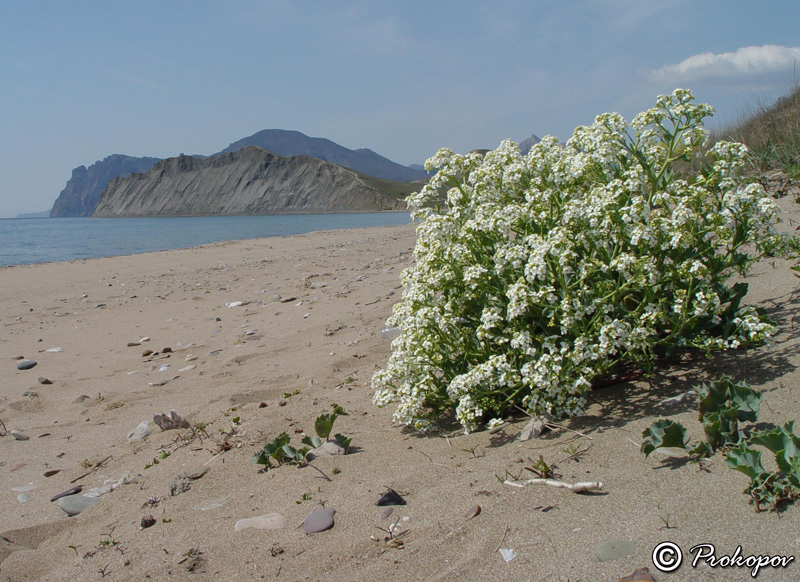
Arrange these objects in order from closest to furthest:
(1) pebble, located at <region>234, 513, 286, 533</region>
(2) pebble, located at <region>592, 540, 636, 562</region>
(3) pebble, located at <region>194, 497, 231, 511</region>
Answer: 1. (2) pebble, located at <region>592, 540, 636, 562</region>
2. (1) pebble, located at <region>234, 513, 286, 533</region>
3. (3) pebble, located at <region>194, 497, 231, 511</region>

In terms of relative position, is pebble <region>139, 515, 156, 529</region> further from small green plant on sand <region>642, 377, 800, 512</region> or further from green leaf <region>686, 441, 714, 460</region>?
green leaf <region>686, 441, 714, 460</region>

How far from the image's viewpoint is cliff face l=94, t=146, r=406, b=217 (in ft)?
421

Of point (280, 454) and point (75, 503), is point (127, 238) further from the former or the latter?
point (280, 454)

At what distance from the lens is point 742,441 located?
271cm

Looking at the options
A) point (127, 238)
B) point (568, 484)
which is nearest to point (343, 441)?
point (568, 484)

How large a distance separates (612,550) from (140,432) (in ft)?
12.5

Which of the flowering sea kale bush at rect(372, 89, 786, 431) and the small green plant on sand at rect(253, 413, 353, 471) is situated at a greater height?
the flowering sea kale bush at rect(372, 89, 786, 431)

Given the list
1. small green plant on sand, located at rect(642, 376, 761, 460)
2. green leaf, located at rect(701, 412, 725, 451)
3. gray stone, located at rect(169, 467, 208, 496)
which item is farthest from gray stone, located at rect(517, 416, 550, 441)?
gray stone, located at rect(169, 467, 208, 496)

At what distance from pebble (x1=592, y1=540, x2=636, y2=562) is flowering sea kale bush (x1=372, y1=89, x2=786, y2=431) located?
3.30 ft

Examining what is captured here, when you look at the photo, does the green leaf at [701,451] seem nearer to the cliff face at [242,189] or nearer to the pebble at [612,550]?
the pebble at [612,550]

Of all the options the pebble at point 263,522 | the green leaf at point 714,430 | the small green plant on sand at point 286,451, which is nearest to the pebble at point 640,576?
the green leaf at point 714,430

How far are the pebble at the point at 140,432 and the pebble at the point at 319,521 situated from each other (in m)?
2.26

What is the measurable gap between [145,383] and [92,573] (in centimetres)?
381

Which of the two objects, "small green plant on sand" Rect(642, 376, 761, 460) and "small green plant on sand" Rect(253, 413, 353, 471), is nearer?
"small green plant on sand" Rect(642, 376, 761, 460)
